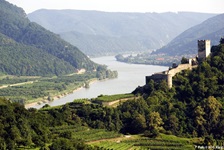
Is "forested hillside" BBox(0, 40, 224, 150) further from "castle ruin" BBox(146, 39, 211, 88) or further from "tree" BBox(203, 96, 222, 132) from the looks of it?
"castle ruin" BBox(146, 39, 211, 88)

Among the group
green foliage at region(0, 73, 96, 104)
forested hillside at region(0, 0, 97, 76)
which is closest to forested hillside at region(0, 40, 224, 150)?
green foliage at region(0, 73, 96, 104)

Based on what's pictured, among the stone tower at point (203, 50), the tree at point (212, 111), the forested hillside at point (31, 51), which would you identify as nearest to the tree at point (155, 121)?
Answer: the tree at point (212, 111)

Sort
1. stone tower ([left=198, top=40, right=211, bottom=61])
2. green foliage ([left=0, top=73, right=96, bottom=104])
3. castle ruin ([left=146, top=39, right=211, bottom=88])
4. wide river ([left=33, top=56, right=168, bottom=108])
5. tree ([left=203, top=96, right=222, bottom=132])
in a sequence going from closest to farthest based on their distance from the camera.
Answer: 1. tree ([left=203, top=96, right=222, bottom=132])
2. castle ruin ([left=146, top=39, right=211, bottom=88])
3. stone tower ([left=198, top=40, right=211, bottom=61])
4. wide river ([left=33, top=56, right=168, bottom=108])
5. green foliage ([left=0, top=73, right=96, bottom=104])

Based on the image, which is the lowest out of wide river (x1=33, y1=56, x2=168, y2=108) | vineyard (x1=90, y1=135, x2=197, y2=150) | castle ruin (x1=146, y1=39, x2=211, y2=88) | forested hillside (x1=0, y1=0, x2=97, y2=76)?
vineyard (x1=90, y1=135, x2=197, y2=150)

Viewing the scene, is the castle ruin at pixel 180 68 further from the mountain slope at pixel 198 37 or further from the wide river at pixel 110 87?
the mountain slope at pixel 198 37

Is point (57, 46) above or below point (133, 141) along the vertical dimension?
above

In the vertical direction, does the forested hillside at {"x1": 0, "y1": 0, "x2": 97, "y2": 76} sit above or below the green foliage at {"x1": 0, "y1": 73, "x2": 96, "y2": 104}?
above

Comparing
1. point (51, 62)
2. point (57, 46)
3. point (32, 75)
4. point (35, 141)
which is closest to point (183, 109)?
point (35, 141)

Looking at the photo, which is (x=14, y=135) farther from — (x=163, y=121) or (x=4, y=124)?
(x=163, y=121)

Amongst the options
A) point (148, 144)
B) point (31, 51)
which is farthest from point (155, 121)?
point (31, 51)
